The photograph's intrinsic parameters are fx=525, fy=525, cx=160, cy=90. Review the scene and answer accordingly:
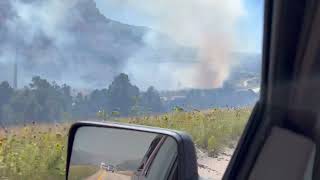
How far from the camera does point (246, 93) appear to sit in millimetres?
1929

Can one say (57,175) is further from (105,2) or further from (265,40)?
(265,40)

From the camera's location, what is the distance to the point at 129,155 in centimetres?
129

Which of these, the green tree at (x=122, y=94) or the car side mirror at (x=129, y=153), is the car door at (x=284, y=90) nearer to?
the car side mirror at (x=129, y=153)

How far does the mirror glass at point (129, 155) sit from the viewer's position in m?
1.26

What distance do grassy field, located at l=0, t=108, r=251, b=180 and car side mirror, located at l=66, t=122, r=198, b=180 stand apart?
521 mm

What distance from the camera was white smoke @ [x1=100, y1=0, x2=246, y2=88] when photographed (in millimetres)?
1984

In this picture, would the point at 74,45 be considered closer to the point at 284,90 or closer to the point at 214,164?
the point at 214,164

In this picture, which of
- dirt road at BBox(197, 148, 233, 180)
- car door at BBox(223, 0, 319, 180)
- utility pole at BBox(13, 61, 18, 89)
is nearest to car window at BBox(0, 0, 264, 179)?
utility pole at BBox(13, 61, 18, 89)

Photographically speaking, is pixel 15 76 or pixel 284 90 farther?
pixel 15 76

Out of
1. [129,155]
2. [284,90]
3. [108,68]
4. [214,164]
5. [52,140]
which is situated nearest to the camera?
[129,155]

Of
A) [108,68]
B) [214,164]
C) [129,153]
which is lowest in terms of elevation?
[214,164]

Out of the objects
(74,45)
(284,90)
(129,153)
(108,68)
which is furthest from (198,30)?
(129,153)

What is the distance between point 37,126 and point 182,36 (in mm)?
667

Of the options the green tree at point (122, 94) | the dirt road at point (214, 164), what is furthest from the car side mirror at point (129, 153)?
the green tree at point (122, 94)
